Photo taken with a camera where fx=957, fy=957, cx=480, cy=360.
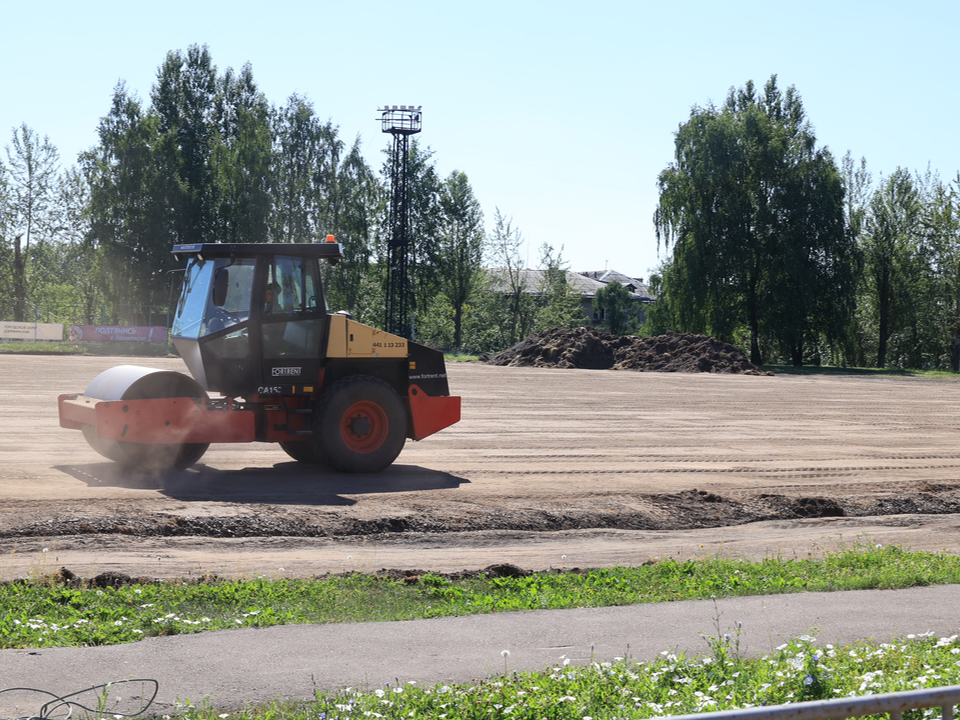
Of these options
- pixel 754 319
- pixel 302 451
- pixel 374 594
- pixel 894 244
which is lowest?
pixel 374 594

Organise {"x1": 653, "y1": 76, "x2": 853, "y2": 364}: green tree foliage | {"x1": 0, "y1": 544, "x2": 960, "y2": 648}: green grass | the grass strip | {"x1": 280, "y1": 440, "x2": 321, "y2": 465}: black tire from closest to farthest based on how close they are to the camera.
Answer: the grass strip
{"x1": 0, "y1": 544, "x2": 960, "y2": 648}: green grass
{"x1": 280, "y1": 440, "x2": 321, "y2": 465}: black tire
{"x1": 653, "y1": 76, "x2": 853, "y2": 364}: green tree foliage

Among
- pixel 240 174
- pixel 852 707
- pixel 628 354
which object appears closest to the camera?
pixel 852 707

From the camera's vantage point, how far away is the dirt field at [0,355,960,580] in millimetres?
9602

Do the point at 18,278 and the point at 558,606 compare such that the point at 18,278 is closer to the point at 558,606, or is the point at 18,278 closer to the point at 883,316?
the point at 883,316

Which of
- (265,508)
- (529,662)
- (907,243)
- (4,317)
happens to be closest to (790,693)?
(529,662)

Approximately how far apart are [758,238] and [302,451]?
4274 cm

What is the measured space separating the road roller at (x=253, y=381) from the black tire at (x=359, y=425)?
15mm

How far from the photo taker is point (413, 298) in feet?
218

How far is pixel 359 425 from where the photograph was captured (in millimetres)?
13445

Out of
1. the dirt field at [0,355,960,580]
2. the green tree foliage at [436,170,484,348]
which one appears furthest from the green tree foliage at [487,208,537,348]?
the dirt field at [0,355,960,580]

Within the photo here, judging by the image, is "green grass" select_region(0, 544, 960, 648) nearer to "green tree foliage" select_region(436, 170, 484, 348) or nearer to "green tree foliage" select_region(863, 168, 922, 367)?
"green tree foliage" select_region(863, 168, 922, 367)

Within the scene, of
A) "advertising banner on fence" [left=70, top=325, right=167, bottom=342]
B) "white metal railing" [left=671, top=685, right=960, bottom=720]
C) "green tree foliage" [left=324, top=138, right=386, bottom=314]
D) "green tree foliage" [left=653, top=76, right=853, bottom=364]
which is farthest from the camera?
"green tree foliage" [left=324, top=138, right=386, bottom=314]

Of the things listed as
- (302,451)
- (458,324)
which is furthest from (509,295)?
→ (302,451)

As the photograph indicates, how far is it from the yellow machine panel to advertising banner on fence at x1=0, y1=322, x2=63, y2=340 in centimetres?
4070
